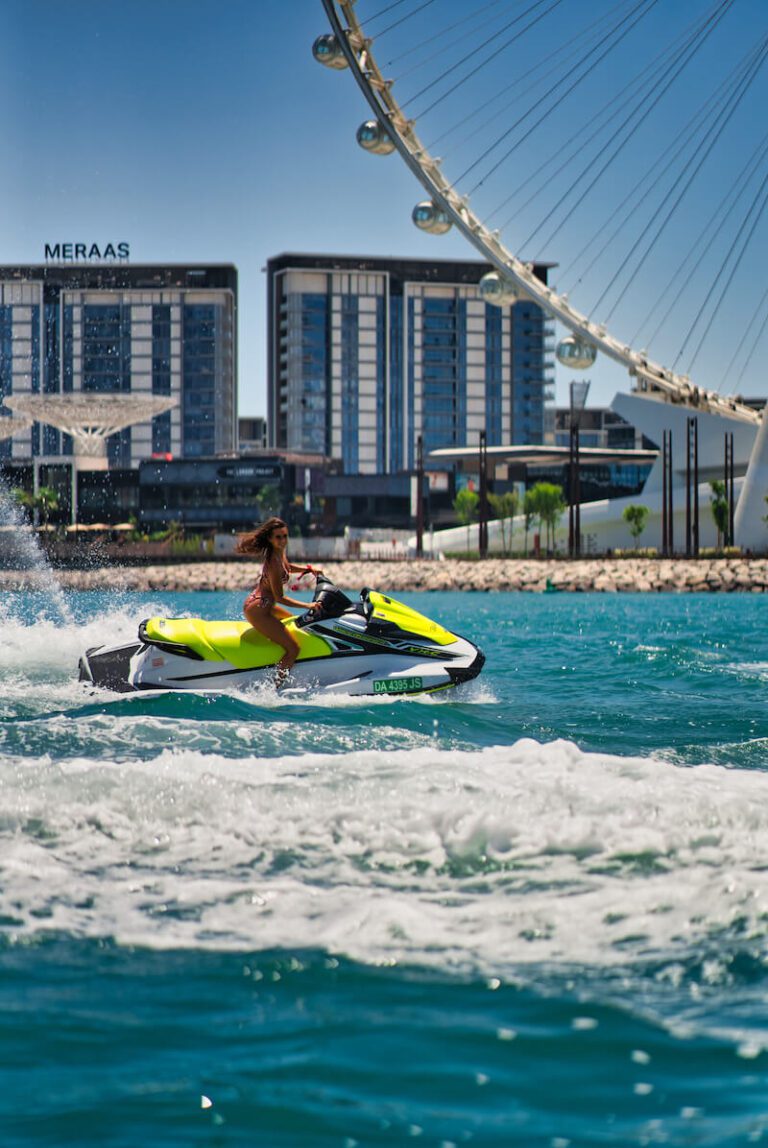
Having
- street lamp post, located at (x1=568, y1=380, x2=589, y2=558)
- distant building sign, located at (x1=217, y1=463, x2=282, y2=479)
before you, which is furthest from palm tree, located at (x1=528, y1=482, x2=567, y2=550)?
distant building sign, located at (x1=217, y1=463, x2=282, y2=479)

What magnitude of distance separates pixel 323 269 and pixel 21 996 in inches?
6196

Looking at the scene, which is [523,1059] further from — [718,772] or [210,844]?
[718,772]

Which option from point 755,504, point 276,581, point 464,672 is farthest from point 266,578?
point 755,504

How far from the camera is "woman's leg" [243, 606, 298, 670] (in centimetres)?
1115

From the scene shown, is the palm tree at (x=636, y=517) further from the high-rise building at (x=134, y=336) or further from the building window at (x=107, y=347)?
the building window at (x=107, y=347)

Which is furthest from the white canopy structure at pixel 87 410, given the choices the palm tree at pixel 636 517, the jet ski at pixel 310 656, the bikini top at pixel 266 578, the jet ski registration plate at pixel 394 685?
the jet ski registration plate at pixel 394 685

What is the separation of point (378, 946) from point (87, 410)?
272 feet

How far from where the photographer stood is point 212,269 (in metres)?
157

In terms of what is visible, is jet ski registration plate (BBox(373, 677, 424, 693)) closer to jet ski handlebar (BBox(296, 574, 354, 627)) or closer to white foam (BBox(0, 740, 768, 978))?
jet ski handlebar (BBox(296, 574, 354, 627))

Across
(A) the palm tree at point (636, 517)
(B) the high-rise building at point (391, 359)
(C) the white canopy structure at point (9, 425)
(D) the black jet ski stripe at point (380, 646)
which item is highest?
(B) the high-rise building at point (391, 359)

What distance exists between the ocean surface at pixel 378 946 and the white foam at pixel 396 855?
18 millimetres

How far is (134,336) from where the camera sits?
158m

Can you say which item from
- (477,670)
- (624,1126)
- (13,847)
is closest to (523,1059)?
(624,1126)

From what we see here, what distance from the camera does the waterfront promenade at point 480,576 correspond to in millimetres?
49562
